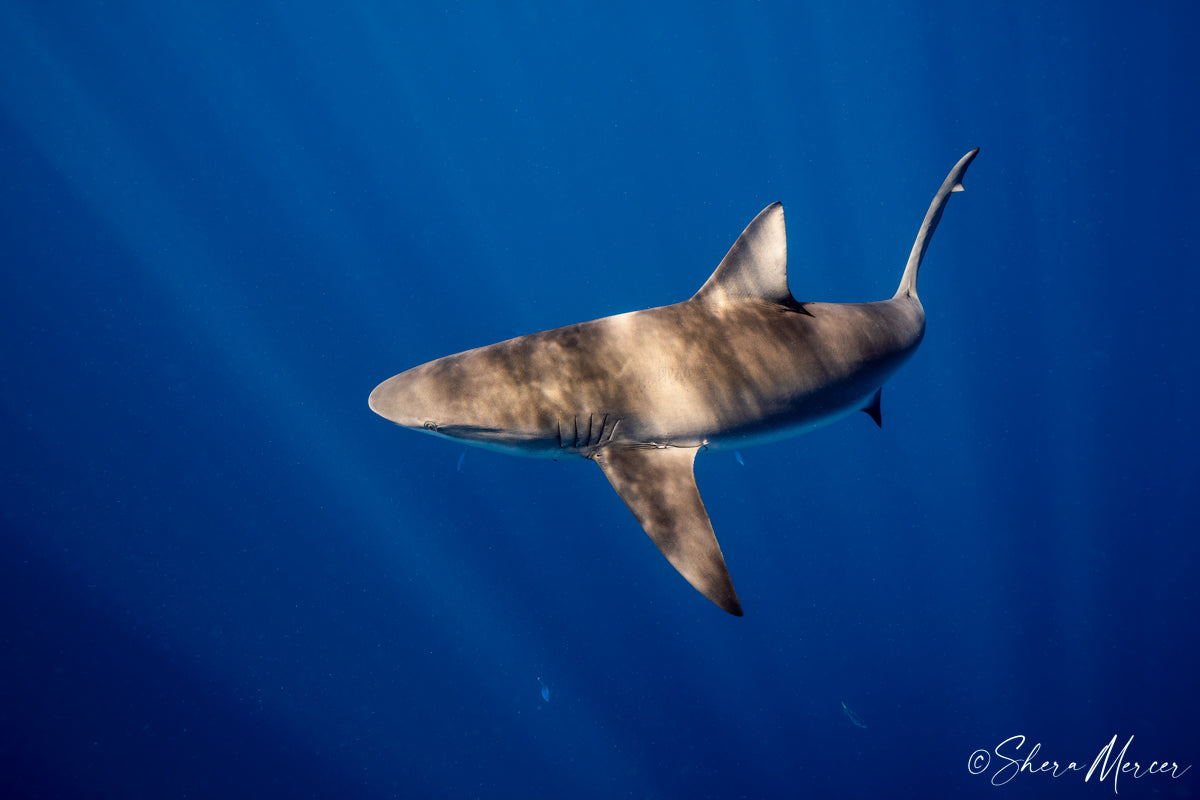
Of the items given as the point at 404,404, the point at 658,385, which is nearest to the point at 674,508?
the point at 658,385

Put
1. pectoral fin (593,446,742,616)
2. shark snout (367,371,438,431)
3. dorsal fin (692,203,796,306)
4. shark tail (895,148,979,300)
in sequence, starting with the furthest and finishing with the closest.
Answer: shark tail (895,148,979,300)
dorsal fin (692,203,796,306)
shark snout (367,371,438,431)
pectoral fin (593,446,742,616)

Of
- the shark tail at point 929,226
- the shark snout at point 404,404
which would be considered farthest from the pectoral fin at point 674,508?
the shark tail at point 929,226

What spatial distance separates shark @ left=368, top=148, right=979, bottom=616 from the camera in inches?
115

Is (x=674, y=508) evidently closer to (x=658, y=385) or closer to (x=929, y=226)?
(x=658, y=385)

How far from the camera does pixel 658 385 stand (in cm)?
301

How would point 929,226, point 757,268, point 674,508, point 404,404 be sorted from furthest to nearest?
point 929,226, point 757,268, point 404,404, point 674,508

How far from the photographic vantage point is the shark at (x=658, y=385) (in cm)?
291

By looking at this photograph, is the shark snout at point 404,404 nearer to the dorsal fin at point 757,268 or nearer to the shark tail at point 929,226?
the dorsal fin at point 757,268

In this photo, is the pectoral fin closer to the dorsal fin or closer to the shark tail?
the dorsal fin

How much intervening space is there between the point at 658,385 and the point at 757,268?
3.10 ft

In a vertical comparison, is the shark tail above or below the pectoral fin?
above

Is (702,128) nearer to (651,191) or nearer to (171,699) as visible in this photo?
(651,191)

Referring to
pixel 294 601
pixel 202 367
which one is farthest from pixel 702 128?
pixel 294 601

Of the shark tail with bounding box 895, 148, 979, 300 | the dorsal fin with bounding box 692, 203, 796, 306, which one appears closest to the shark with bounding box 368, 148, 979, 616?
the dorsal fin with bounding box 692, 203, 796, 306
